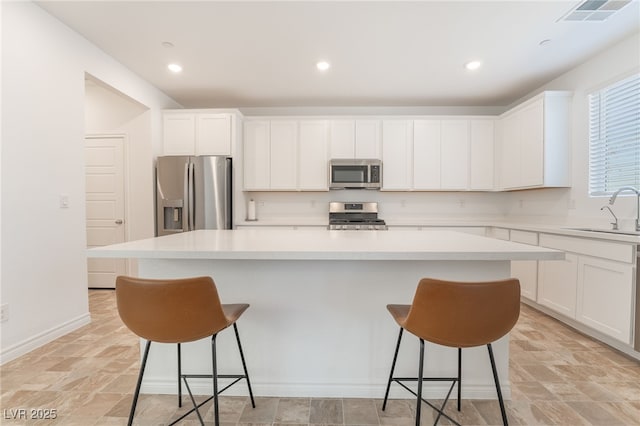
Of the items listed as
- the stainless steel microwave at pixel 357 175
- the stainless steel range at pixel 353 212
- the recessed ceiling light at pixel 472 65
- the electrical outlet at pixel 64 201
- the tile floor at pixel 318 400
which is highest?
the recessed ceiling light at pixel 472 65

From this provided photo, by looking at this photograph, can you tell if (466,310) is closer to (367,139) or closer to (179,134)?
(367,139)

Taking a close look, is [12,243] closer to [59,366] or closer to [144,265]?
[59,366]

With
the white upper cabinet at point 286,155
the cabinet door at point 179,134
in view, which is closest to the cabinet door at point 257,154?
the white upper cabinet at point 286,155

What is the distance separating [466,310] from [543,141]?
3203 mm

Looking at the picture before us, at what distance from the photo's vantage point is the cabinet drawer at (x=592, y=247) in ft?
7.38

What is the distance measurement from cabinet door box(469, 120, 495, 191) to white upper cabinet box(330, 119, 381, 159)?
1351 mm

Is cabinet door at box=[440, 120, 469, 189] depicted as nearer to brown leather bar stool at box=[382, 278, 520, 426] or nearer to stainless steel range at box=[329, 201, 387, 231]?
stainless steel range at box=[329, 201, 387, 231]

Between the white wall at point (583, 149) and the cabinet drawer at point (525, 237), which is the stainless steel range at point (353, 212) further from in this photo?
the white wall at point (583, 149)

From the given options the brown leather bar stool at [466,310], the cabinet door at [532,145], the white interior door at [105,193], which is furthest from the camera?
the white interior door at [105,193]

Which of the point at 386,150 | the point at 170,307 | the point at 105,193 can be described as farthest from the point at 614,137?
the point at 105,193

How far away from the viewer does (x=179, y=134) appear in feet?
13.7

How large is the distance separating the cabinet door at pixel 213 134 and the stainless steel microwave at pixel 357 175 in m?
1.46

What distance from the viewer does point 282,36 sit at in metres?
2.73

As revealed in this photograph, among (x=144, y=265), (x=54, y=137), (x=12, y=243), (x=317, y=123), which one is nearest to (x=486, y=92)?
(x=317, y=123)
